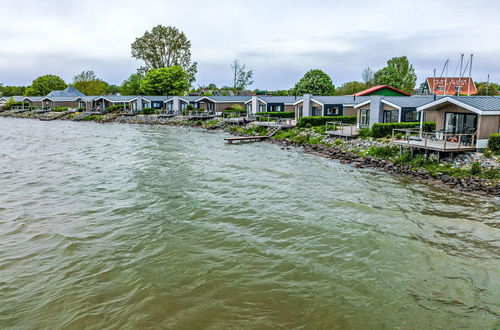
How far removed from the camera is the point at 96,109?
9188cm

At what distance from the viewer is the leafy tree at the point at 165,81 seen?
89000 millimetres

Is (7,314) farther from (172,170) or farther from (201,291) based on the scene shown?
(172,170)

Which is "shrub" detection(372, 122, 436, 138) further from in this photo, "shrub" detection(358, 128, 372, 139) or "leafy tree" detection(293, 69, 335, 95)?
"leafy tree" detection(293, 69, 335, 95)

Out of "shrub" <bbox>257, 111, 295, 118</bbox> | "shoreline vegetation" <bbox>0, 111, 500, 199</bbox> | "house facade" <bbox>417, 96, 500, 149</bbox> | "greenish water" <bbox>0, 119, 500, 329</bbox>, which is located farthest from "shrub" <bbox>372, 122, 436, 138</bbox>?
"shrub" <bbox>257, 111, 295, 118</bbox>

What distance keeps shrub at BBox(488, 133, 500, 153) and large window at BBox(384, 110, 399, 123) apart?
45.7ft

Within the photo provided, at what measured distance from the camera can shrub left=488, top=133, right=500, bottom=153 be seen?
82.1ft

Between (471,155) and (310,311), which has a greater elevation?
(471,155)

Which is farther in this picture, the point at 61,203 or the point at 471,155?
the point at 471,155

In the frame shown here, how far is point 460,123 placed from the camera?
28.7m

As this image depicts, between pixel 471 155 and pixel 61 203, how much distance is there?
24323mm

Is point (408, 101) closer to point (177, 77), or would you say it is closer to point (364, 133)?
point (364, 133)

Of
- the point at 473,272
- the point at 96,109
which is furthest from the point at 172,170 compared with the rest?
the point at 96,109

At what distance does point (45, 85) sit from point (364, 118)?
110065 millimetres

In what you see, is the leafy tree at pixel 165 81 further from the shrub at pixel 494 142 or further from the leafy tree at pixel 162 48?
the shrub at pixel 494 142
